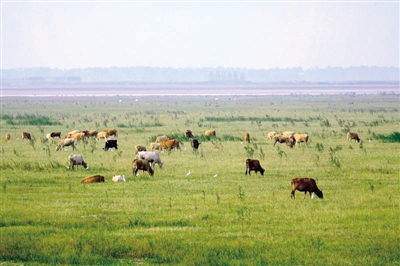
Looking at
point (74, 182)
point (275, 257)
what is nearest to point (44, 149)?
point (74, 182)

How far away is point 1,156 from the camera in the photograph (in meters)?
32.6

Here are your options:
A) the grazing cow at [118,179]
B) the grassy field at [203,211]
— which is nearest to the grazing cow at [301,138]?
the grassy field at [203,211]

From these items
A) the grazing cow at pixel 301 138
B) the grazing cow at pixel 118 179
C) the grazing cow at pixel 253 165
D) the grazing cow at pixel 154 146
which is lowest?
the grazing cow at pixel 301 138

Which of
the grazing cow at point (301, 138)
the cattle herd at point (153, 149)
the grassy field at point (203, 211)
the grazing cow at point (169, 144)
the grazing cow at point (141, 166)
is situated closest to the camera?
the grassy field at point (203, 211)

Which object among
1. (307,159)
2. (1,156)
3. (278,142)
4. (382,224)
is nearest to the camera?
(382,224)

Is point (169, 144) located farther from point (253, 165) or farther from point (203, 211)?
point (203, 211)

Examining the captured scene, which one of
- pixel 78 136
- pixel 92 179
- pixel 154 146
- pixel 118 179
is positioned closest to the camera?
pixel 92 179

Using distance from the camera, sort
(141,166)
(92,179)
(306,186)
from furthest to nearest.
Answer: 1. (141,166)
2. (92,179)
3. (306,186)

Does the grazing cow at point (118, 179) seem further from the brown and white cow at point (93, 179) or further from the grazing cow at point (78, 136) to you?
the grazing cow at point (78, 136)

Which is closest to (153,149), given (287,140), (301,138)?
(287,140)

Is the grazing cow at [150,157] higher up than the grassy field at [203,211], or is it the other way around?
the grazing cow at [150,157]

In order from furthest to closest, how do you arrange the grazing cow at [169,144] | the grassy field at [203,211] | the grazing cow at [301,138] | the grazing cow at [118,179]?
the grazing cow at [301,138] < the grazing cow at [169,144] < the grazing cow at [118,179] < the grassy field at [203,211]

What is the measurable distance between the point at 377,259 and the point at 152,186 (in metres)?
9.91

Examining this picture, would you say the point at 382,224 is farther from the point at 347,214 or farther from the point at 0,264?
the point at 0,264
